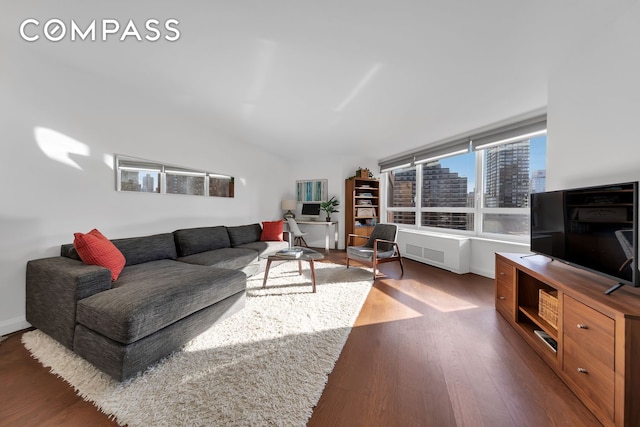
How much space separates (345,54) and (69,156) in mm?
2753

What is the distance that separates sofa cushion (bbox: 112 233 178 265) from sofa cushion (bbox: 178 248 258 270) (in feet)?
0.63

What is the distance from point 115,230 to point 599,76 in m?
4.65

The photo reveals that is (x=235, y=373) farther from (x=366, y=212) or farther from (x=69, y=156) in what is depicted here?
(x=366, y=212)

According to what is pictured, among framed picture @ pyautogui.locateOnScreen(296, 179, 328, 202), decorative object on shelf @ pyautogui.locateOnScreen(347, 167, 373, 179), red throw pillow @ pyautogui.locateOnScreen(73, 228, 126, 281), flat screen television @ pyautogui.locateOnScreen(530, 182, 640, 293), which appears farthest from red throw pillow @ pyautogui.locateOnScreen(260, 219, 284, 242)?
flat screen television @ pyautogui.locateOnScreen(530, 182, 640, 293)

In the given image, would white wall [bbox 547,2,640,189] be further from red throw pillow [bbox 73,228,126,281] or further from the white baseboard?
the white baseboard

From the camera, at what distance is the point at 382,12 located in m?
1.53

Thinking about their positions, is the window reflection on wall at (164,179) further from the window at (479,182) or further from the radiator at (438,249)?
the window at (479,182)

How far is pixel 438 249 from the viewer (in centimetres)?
396

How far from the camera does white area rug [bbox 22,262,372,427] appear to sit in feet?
3.81

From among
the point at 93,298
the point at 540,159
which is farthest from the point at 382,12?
the point at 540,159

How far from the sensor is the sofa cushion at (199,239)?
9.92ft

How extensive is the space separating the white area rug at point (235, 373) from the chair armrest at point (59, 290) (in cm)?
15

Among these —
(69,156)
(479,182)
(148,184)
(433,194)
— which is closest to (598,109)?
(479,182)

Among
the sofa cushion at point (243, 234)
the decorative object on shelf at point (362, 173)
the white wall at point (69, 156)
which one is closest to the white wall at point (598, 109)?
the decorative object on shelf at point (362, 173)
